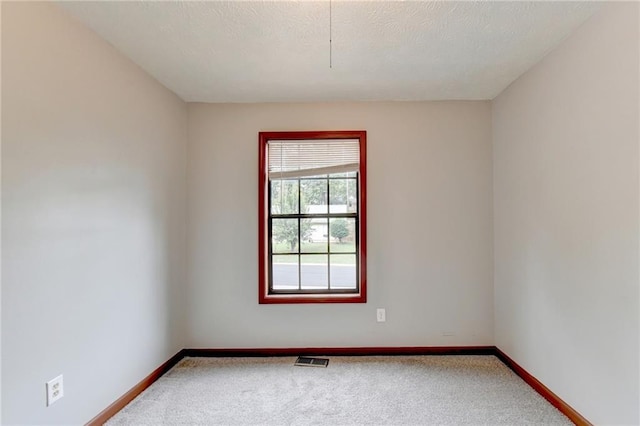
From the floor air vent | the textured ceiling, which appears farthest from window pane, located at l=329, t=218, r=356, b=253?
the textured ceiling

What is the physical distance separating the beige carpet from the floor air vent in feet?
0.22

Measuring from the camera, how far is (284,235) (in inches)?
127

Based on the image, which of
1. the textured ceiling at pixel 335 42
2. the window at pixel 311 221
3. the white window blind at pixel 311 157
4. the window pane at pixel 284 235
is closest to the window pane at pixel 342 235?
the window at pixel 311 221

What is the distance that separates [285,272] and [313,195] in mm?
799

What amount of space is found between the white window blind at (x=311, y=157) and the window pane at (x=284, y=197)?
9 cm

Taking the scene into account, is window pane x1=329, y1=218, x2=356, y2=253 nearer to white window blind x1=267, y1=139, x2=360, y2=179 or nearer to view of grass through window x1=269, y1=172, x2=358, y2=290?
view of grass through window x1=269, y1=172, x2=358, y2=290

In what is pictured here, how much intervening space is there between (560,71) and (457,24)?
83 cm

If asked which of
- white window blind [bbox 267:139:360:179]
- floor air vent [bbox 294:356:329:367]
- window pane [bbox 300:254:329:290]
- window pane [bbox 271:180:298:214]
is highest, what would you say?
white window blind [bbox 267:139:360:179]

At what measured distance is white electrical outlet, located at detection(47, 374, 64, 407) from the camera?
1.70 m

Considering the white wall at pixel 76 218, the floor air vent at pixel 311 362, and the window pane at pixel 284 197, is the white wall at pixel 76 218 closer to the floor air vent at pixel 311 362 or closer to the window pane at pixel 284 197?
the window pane at pixel 284 197

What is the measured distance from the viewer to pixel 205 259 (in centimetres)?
315

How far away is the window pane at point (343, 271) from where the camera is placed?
10.6 feet

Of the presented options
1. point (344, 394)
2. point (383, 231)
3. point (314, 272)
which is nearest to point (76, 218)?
point (314, 272)

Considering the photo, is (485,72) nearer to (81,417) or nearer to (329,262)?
(329,262)
